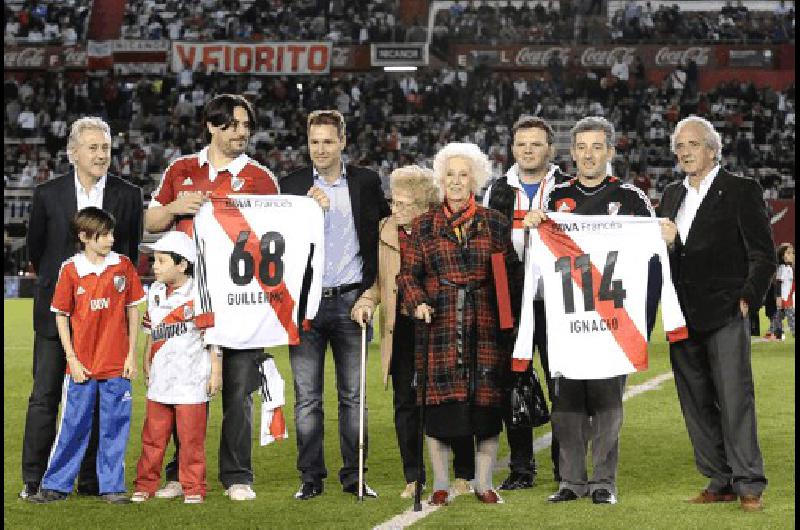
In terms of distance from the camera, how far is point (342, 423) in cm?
830

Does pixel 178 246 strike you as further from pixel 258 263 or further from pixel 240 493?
pixel 240 493

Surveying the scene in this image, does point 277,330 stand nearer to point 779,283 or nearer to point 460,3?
point 779,283

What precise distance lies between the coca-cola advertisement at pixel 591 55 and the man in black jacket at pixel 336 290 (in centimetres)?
3214

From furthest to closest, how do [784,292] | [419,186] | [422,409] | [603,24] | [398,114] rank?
1. [398,114]
2. [603,24]
3. [784,292]
4. [419,186]
5. [422,409]

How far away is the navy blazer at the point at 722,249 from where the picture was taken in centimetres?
772

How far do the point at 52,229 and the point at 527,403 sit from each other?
9.33ft

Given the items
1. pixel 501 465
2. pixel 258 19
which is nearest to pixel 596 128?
pixel 501 465

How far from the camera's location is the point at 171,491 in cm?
816

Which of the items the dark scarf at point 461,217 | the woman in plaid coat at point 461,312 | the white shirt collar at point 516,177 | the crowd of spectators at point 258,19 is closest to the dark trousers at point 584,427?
the woman in plaid coat at point 461,312

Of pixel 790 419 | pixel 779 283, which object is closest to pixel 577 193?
pixel 790 419

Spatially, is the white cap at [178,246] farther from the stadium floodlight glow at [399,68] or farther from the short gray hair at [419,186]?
the stadium floodlight glow at [399,68]

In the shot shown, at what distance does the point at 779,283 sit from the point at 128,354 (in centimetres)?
Answer: 1666

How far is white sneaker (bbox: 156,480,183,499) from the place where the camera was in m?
8.14

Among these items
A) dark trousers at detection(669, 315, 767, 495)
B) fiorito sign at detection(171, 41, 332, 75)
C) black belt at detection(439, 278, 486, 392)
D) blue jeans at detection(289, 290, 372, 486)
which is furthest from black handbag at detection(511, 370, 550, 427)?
fiorito sign at detection(171, 41, 332, 75)
